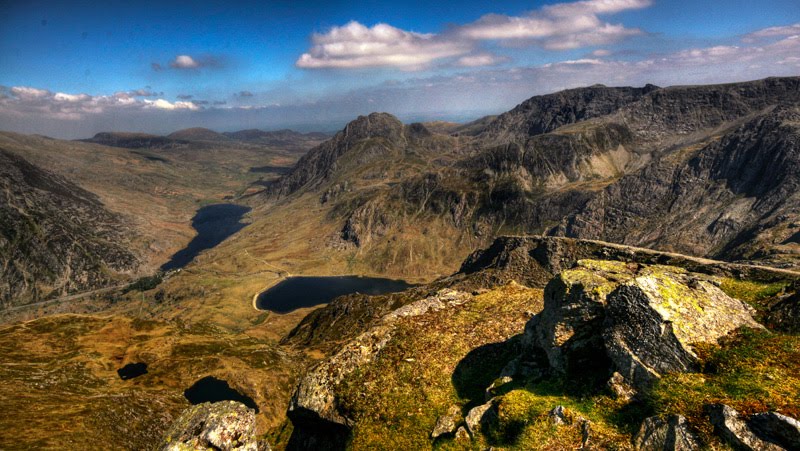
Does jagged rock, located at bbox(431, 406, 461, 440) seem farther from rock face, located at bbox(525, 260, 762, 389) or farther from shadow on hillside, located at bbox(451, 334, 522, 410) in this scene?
rock face, located at bbox(525, 260, 762, 389)

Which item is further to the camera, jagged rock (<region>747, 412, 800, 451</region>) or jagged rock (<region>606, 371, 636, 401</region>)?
jagged rock (<region>606, 371, 636, 401</region>)

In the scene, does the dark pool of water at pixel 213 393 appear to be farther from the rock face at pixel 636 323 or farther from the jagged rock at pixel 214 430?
the rock face at pixel 636 323

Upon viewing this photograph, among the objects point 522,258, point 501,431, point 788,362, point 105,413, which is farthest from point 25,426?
point 522,258

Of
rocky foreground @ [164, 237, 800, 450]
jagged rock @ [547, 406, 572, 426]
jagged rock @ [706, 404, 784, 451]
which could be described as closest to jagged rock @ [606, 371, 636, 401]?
rocky foreground @ [164, 237, 800, 450]

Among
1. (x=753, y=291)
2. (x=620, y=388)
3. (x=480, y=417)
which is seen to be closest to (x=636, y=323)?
(x=620, y=388)

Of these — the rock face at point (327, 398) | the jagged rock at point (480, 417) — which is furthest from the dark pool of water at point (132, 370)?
the jagged rock at point (480, 417)
